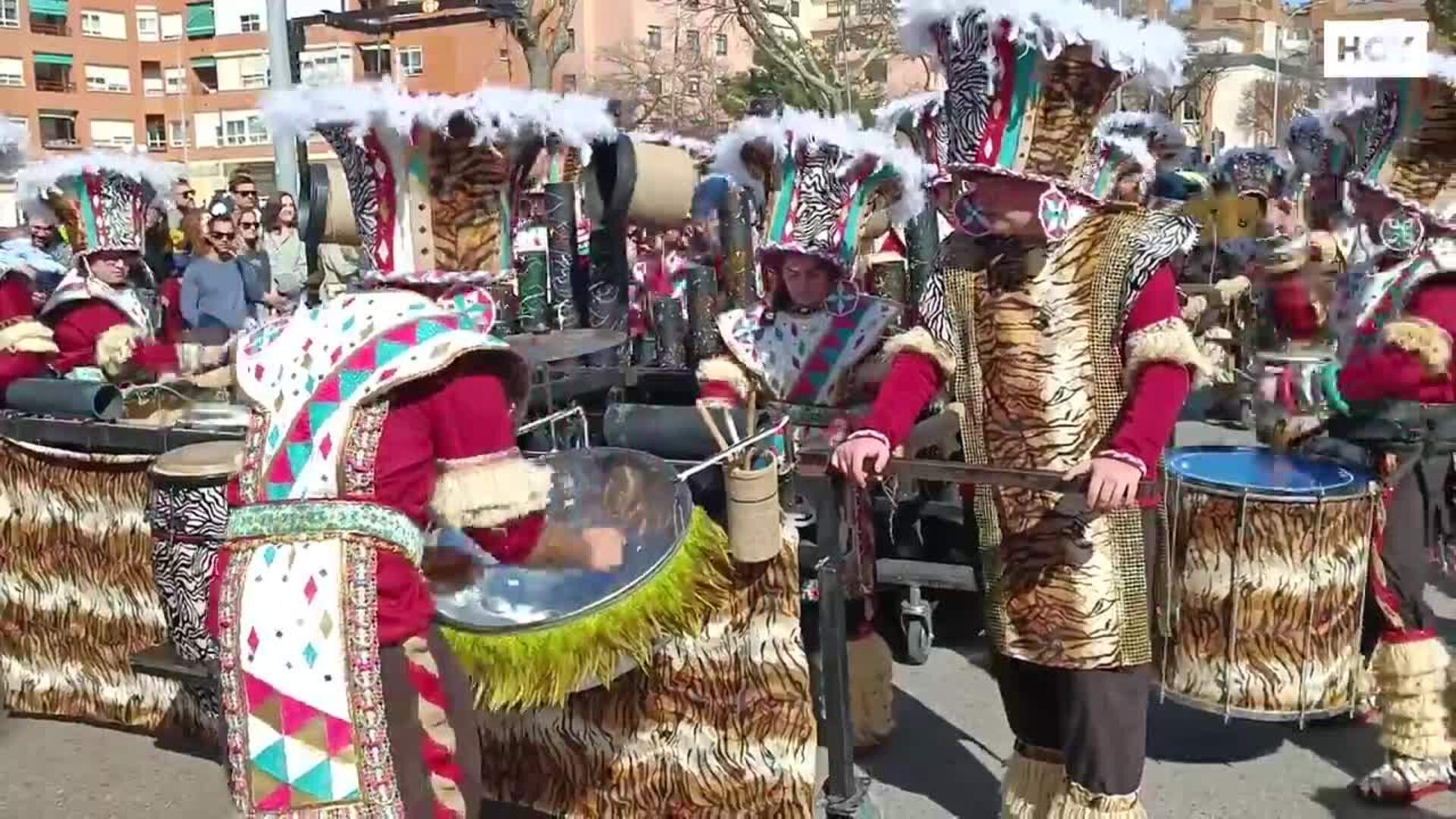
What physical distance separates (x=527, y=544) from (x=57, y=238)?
543cm

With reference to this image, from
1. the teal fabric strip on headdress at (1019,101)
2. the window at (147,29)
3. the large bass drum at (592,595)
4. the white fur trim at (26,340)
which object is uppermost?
the window at (147,29)

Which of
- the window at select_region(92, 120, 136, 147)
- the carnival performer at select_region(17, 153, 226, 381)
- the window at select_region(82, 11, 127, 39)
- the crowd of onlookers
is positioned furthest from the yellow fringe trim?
the window at select_region(82, 11, 127, 39)

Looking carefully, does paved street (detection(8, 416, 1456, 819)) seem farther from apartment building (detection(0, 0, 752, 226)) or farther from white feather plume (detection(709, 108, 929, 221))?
apartment building (detection(0, 0, 752, 226))

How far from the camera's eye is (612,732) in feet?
12.0

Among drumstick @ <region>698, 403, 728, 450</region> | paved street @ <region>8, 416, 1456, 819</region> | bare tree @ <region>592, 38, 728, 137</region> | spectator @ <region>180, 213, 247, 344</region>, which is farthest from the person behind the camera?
bare tree @ <region>592, 38, 728, 137</region>

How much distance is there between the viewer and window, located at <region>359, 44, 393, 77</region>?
3164 millimetres

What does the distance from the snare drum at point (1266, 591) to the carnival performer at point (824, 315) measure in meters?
0.98

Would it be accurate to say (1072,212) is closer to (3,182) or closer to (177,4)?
(3,182)

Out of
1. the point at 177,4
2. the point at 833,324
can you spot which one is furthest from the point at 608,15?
the point at 833,324

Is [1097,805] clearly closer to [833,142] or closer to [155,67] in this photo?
[833,142]

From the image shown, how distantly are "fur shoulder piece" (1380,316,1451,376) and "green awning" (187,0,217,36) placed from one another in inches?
2077

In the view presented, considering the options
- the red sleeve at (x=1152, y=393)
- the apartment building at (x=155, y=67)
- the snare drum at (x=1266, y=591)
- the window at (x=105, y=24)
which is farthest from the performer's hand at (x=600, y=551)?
the window at (x=105, y=24)

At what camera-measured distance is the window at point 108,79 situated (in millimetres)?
51031

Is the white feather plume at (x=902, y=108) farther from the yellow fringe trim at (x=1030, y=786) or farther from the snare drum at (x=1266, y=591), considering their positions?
the yellow fringe trim at (x=1030, y=786)
